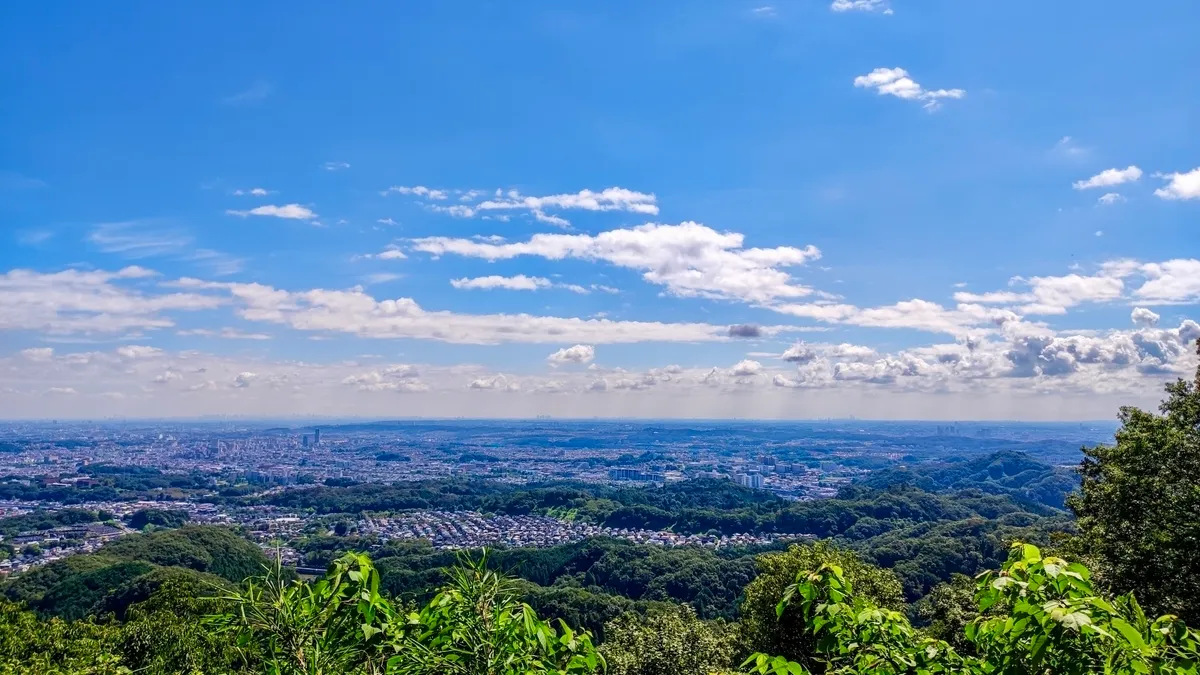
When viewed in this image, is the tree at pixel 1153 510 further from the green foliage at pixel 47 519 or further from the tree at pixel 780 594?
the green foliage at pixel 47 519

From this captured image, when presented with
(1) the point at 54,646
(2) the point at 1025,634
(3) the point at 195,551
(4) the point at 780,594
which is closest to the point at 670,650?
(4) the point at 780,594

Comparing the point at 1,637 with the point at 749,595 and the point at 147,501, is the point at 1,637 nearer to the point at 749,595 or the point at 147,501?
the point at 749,595

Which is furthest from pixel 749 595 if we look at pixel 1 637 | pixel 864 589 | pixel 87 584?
pixel 87 584

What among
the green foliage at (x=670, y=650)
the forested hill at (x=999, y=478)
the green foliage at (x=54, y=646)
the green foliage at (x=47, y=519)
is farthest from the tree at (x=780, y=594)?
the forested hill at (x=999, y=478)

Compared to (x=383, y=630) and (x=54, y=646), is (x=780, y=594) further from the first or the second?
(x=54, y=646)

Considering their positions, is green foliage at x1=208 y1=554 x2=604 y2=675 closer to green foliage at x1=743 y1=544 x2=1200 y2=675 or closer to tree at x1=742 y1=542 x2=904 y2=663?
green foliage at x1=743 y1=544 x2=1200 y2=675
